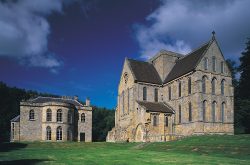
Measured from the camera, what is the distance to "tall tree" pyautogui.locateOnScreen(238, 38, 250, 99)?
56406mm

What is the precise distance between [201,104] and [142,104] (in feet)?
34.3

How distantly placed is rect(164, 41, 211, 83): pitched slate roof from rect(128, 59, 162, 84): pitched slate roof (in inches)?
93.5

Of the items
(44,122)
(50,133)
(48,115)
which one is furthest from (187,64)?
(44,122)

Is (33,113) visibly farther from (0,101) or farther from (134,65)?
(0,101)

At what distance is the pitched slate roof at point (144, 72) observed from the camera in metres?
53.1

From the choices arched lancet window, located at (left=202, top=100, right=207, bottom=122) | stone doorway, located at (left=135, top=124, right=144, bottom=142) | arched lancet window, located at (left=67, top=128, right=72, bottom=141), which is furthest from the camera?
arched lancet window, located at (left=67, top=128, right=72, bottom=141)

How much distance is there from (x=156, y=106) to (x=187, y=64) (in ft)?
30.4

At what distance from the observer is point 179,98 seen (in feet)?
160

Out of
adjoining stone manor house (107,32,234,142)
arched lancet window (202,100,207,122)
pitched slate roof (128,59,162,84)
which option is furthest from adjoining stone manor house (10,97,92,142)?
arched lancet window (202,100,207,122)

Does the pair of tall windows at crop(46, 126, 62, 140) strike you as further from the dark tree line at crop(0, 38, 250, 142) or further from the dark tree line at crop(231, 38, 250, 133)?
the dark tree line at crop(231, 38, 250, 133)

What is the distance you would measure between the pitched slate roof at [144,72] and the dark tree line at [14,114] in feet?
104

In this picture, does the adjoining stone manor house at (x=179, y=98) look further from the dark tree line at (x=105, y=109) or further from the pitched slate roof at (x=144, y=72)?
the dark tree line at (x=105, y=109)

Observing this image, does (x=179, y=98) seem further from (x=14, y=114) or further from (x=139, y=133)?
(x=14, y=114)

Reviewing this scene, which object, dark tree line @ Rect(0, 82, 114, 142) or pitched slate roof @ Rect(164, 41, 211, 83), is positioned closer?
pitched slate roof @ Rect(164, 41, 211, 83)
